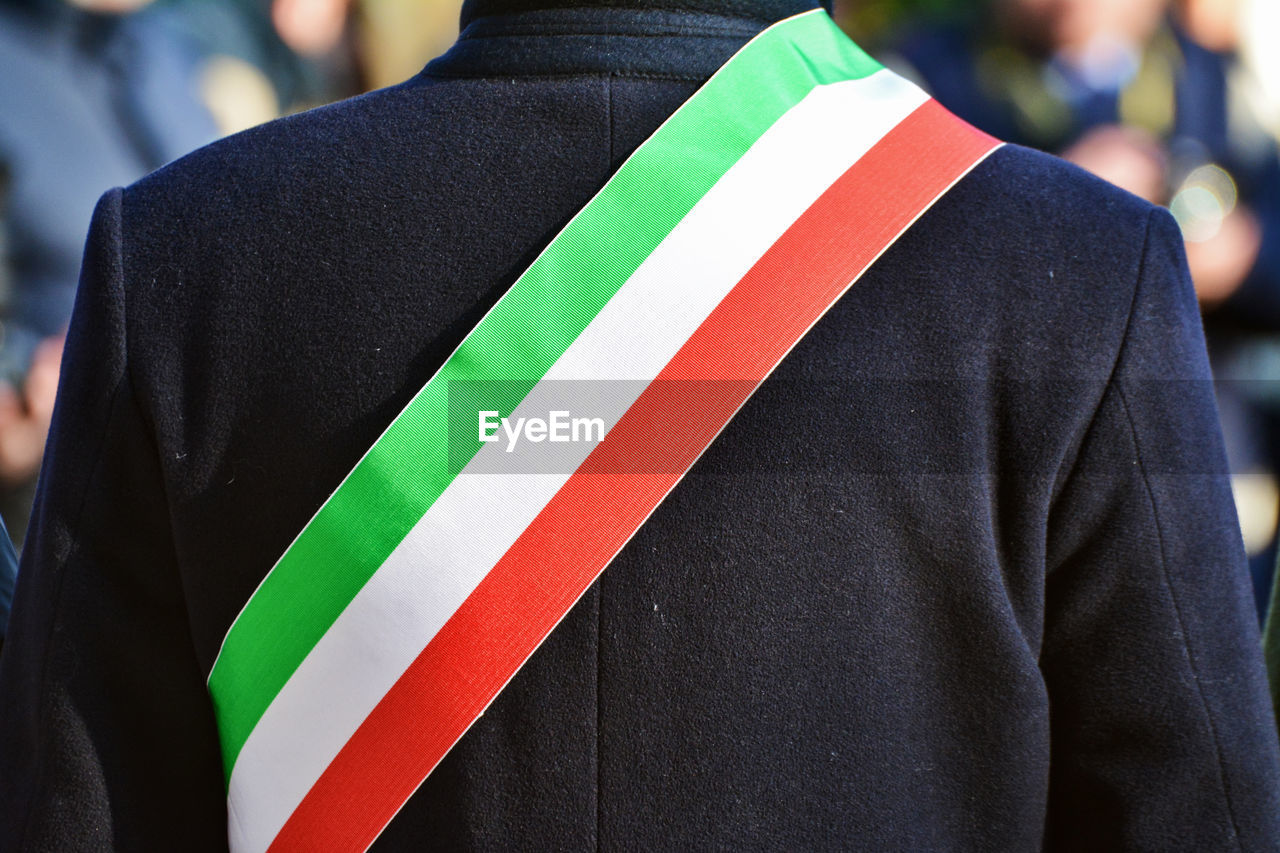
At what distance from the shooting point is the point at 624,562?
3.42 feet

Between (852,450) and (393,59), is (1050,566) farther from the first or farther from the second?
(393,59)

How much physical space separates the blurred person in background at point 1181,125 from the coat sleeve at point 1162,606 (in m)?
2.15

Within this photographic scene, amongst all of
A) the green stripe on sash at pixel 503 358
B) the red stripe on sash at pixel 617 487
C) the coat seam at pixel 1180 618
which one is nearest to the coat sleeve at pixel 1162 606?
the coat seam at pixel 1180 618

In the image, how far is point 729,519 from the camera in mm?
1033

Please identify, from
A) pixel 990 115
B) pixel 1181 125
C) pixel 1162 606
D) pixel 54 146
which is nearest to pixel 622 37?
pixel 1162 606

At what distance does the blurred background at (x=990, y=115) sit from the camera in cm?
304

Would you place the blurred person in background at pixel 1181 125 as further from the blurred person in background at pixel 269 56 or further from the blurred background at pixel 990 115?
the blurred person in background at pixel 269 56

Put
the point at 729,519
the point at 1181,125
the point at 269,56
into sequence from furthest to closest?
the point at 269,56
the point at 1181,125
the point at 729,519

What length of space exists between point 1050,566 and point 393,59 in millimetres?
2827

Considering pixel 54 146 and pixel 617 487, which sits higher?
pixel 617 487

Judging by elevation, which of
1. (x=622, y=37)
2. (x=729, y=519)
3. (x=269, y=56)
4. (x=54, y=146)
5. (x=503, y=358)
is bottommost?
(x=54, y=146)

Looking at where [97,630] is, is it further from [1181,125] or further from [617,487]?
[1181,125]

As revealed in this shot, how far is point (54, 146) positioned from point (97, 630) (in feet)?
8.41

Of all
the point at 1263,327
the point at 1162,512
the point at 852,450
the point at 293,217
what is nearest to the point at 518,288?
the point at 293,217
